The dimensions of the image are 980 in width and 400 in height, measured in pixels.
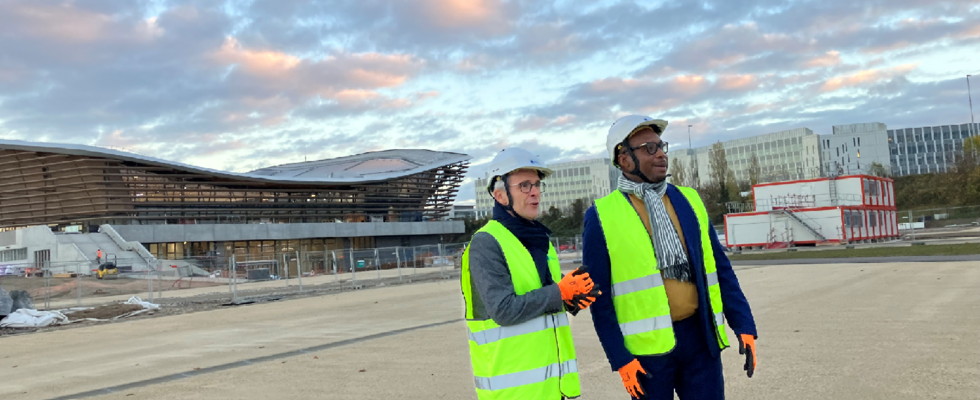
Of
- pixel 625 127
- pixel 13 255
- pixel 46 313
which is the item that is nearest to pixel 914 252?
pixel 625 127

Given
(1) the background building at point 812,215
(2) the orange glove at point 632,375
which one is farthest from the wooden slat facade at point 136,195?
(2) the orange glove at point 632,375

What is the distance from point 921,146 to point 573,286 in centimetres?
14894

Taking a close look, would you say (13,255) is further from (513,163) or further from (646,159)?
(646,159)

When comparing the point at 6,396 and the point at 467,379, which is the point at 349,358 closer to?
the point at 467,379

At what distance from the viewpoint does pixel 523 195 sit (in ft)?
10.3

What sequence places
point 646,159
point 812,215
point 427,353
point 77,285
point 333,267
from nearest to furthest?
point 646,159 < point 427,353 < point 77,285 < point 333,267 < point 812,215

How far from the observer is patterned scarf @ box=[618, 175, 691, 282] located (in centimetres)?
311

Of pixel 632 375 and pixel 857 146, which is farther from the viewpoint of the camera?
pixel 857 146

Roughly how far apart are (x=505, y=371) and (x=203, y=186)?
65.6m

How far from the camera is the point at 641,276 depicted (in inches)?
123

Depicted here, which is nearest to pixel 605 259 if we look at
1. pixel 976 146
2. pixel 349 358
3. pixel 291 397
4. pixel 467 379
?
pixel 467 379

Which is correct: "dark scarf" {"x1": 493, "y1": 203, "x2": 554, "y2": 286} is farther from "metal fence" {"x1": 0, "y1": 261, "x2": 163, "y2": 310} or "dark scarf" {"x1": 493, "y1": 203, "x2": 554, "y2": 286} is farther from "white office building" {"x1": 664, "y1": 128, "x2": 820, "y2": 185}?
"white office building" {"x1": 664, "y1": 128, "x2": 820, "y2": 185}

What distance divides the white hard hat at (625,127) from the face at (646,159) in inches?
1.8

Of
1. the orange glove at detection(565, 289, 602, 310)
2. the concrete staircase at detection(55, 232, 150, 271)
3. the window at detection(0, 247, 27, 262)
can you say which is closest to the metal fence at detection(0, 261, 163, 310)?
the concrete staircase at detection(55, 232, 150, 271)
